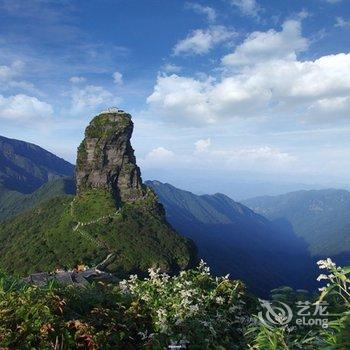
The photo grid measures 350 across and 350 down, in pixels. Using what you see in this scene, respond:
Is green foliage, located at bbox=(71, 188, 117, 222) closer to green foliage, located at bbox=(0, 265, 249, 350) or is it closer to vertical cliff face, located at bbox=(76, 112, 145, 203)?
vertical cliff face, located at bbox=(76, 112, 145, 203)

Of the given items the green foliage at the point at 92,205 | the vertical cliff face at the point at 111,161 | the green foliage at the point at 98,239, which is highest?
the vertical cliff face at the point at 111,161

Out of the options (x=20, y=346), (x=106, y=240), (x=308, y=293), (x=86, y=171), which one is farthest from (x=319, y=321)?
(x=86, y=171)

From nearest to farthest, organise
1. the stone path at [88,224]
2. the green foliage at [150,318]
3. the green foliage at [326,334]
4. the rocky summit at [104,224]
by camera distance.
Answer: the green foliage at [326,334]
the green foliage at [150,318]
the rocky summit at [104,224]
the stone path at [88,224]

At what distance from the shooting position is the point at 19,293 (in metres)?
7.41

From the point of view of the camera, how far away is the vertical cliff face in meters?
144

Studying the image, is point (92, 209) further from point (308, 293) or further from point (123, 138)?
point (308, 293)

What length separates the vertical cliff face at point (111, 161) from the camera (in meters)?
144

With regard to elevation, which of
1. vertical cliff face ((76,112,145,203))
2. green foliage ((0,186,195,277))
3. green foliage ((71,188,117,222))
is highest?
vertical cliff face ((76,112,145,203))

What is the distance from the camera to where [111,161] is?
479ft
